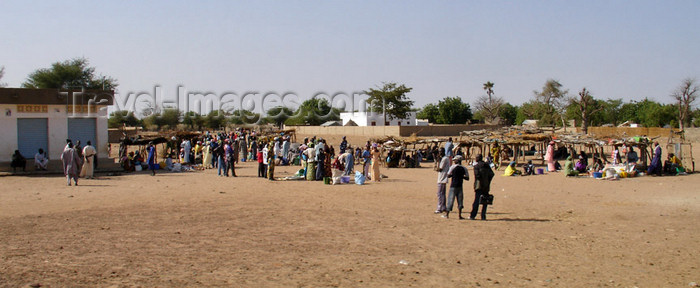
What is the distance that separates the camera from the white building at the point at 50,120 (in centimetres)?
2034

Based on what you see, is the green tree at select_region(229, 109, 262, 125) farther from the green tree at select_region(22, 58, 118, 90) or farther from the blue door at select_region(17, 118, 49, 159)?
the blue door at select_region(17, 118, 49, 159)

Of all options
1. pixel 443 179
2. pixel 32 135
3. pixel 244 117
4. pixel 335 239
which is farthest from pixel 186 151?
pixel 244 117

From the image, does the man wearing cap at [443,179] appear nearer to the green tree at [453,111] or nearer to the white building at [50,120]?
the white building at [50,120]

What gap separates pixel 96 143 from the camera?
72.9 feet

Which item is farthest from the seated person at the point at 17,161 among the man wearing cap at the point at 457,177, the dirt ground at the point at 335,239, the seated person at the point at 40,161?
the man wearing cap at the point at 457,177

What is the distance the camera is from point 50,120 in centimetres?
2133

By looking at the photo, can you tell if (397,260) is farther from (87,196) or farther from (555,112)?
(555,112)

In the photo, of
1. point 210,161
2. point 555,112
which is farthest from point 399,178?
point 555,112

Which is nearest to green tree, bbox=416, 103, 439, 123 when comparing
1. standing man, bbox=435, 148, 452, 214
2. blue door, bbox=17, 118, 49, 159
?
blue door, bbox=17, 118, 49, 159

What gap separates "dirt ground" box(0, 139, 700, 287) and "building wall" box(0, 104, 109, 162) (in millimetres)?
5063

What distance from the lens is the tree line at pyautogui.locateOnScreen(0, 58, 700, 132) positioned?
58.8m

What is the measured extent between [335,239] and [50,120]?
55.4 ft

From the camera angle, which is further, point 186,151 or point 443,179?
point 186,151

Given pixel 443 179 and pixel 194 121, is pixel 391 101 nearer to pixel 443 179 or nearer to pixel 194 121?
pixel 194 121
